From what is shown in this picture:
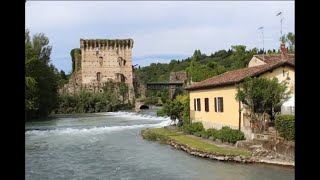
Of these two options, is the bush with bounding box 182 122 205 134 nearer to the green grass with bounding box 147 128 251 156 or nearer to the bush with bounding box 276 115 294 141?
the green grass with bounding box 147 128 251 156

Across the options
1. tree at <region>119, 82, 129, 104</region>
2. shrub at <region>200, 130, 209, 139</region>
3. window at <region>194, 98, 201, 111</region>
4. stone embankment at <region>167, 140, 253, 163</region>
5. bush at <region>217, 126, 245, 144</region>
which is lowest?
stone embankment at <region>167, 140, 253, 163</region>

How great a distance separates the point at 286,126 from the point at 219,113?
8.17m

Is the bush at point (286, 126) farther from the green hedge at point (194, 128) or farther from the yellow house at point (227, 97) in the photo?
the green hedge at point (194, 128)

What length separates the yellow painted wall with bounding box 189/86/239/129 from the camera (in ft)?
81.0

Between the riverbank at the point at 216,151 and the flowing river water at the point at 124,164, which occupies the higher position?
the riverbank at the point at 216,151

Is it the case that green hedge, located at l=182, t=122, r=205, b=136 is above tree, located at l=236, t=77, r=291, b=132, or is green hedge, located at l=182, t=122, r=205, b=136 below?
below

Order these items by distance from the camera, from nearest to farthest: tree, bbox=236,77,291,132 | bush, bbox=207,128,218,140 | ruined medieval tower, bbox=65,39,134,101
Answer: tree, bbox=236,77,291,132, bush, bbox=207,128,218,140, ruined medieval tower, bbox=65,39,134,101

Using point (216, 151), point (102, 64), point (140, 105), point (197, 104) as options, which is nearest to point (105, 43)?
point (102, 64)

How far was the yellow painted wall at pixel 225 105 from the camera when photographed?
2408cm

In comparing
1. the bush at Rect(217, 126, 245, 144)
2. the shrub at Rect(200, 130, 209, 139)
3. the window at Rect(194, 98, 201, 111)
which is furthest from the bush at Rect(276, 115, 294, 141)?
the window at Rect(194, 98, 201, 111)

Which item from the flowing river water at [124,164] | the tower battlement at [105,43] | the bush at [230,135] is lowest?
the flowing river water at [124,164]

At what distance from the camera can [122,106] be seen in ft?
284

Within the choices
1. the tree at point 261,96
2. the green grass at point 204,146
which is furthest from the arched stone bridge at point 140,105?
the tree at point 261,96
